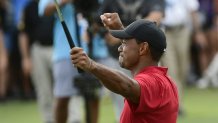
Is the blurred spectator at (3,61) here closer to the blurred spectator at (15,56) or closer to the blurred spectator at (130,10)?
the blurred spectator at (15,56)

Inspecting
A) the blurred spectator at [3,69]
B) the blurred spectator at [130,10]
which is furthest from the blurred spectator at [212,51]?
the blurred spectator at [130,10]

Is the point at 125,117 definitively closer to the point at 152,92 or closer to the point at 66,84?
the point at 152,92

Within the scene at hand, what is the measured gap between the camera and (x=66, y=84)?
29.1 feet

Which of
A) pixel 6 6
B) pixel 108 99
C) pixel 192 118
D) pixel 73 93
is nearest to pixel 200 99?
pixel 108 99

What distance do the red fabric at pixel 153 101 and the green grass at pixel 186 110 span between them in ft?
18.8

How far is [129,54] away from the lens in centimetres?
558

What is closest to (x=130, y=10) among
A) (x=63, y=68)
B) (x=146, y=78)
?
(x=63, y=68)

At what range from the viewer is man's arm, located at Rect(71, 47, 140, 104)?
493 centimetres

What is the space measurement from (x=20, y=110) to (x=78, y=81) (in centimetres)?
519

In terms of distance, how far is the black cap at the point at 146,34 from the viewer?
557 centimetres

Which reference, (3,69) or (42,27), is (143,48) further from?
(3,69)

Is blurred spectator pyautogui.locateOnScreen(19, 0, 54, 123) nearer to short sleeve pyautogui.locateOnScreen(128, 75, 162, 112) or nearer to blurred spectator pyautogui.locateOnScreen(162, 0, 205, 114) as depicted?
blurred spectator pyautogui.locateOnScreen(162, 0, 205, 114)

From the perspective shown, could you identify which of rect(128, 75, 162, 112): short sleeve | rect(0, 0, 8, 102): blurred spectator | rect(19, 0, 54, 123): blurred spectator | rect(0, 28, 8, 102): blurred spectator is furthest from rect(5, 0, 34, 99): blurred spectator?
rect(128, 75, 162, 112): short sleeve

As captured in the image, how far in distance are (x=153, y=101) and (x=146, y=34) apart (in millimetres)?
475
